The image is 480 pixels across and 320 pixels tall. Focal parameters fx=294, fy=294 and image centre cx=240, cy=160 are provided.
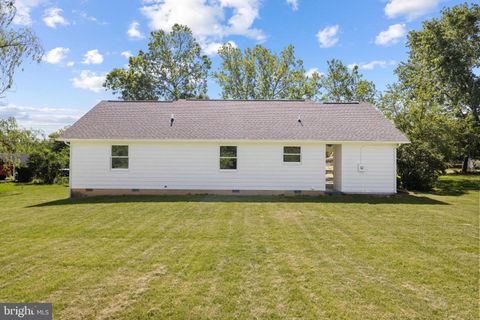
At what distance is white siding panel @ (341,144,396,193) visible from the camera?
15.3 m

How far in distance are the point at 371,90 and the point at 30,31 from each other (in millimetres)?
34106

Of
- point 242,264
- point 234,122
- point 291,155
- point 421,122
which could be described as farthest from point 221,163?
point 421,122

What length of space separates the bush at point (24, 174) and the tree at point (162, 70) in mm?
14692

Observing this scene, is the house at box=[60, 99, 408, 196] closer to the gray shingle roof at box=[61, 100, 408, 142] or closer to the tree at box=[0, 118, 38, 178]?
the gray shingle roof at box=[61, 100, 408, 142]

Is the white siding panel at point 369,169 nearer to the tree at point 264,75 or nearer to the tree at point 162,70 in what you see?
the tree at point 264,75

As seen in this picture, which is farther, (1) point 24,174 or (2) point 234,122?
(1) point 24,174

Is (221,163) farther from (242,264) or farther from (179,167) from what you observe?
(242,264)

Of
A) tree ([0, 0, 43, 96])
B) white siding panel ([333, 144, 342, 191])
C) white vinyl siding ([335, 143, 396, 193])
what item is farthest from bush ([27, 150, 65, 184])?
white vinyl siding ([335, 143, 396, 193])

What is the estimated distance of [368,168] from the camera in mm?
15375

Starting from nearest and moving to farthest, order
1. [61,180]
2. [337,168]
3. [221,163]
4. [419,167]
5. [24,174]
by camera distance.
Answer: [221,163] < [337,168] < [419,167] < [61,180] < [24,174]

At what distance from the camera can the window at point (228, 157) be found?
15477 mm

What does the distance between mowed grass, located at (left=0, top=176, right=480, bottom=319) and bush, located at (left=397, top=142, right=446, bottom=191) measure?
796 centimetres

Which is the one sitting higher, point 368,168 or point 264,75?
point 264,75

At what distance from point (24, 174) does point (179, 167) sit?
2009 centimetres
